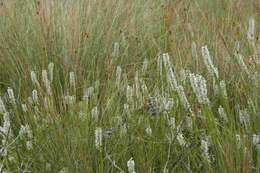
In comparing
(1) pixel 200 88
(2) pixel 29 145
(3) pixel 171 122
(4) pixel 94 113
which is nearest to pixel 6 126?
(2) pixel 29 145

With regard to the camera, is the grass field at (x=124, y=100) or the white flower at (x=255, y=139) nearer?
the white flower at (x=255, y=139)

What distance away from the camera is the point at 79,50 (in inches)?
137

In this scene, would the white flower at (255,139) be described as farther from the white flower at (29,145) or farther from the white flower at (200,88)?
the white flower at (29,145)

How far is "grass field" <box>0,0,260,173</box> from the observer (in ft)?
7.18

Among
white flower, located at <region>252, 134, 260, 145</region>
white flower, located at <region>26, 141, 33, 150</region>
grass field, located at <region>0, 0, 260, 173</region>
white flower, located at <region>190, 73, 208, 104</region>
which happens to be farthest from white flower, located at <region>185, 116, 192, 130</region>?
white flower, located at <region>26, 141, 33, 150</region>

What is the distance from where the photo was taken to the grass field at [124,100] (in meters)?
2.19

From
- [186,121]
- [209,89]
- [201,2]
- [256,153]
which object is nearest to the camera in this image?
[256,153]

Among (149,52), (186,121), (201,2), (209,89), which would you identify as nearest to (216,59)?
(209,89)

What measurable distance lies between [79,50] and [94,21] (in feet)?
1.41

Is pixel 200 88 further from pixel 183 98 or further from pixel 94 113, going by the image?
pixel 94 113

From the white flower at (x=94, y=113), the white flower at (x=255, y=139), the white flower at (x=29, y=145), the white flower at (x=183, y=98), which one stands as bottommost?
the white flower at (x=29, y=145)

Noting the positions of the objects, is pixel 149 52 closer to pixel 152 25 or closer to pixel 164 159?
pixel 152 25

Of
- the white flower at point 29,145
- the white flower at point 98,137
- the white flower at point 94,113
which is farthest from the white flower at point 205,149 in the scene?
the white flower at point 29,145

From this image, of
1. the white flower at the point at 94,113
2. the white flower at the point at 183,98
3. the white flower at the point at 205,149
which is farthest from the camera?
→ the white flower at the point at 94,113
